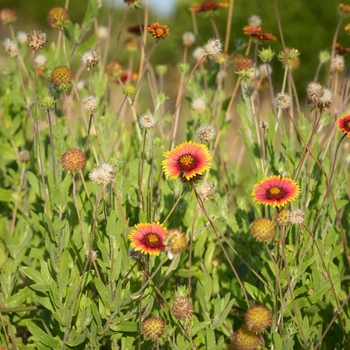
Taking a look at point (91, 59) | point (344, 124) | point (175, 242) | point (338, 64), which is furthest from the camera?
point (338, 64)

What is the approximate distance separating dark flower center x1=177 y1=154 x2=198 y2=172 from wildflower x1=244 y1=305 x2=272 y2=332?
386 millimetres

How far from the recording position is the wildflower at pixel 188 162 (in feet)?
5.64

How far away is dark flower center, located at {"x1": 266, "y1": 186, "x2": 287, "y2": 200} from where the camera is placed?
1.72 metres

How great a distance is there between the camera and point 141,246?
1688 mm

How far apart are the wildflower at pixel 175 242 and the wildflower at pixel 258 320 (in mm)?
235

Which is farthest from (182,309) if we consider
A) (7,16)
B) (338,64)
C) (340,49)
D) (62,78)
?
(7,16)

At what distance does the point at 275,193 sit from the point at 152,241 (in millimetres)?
332

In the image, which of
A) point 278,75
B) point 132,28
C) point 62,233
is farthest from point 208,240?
point 278,75

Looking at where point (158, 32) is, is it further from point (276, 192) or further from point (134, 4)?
point (276, 192)

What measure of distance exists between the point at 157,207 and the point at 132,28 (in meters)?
1.06

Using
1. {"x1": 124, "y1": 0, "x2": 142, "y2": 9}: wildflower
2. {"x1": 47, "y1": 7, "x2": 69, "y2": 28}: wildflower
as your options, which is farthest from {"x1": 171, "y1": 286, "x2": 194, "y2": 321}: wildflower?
{"x1": 47, "y1": 7, "x2": 69, "y2": 28}: wildflower

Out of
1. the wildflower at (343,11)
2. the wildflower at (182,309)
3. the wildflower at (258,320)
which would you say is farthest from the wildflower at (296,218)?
the wildflower at (343,11)

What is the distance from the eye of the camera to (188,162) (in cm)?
175

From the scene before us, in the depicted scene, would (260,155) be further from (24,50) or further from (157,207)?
(24,50)
